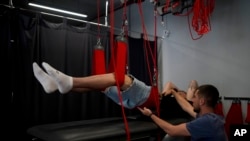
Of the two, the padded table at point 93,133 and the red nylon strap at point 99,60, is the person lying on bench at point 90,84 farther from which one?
the padded table at point 93,133

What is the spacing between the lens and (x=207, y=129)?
1.64 m

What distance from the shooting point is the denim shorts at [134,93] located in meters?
2.01

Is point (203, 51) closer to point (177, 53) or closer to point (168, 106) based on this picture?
point (177, 53)

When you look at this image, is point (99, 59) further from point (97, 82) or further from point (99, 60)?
point (97, 82)

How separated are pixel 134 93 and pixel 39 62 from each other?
1.24m

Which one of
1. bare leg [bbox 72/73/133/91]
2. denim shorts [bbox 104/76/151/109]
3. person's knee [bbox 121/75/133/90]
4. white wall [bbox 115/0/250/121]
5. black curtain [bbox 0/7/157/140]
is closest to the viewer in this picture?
bare leg [bbox 72/73/133/91]

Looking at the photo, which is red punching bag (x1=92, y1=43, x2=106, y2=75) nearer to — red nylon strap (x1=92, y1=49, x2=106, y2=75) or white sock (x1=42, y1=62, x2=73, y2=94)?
red nylon strap (x1=92, y1=49, x2=106, y2=75)

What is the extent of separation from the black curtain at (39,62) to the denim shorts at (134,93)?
0.93 m

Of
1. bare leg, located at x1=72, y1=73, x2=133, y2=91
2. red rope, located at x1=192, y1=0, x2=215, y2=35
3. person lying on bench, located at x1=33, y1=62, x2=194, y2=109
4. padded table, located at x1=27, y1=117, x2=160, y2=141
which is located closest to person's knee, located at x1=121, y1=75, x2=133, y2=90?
person lying on bench, located at x1=33, y1=62, x2=194, y2=109

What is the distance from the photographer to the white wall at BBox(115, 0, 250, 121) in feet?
9.37

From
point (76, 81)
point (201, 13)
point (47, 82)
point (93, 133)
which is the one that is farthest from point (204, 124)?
point (201, 13)

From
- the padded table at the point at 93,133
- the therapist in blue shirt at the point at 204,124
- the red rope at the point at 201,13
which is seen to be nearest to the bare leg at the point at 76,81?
the padded table at the point at 93,133

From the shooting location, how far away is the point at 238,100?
2.81 meters

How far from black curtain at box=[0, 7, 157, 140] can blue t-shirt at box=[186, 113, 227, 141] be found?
164 cm
